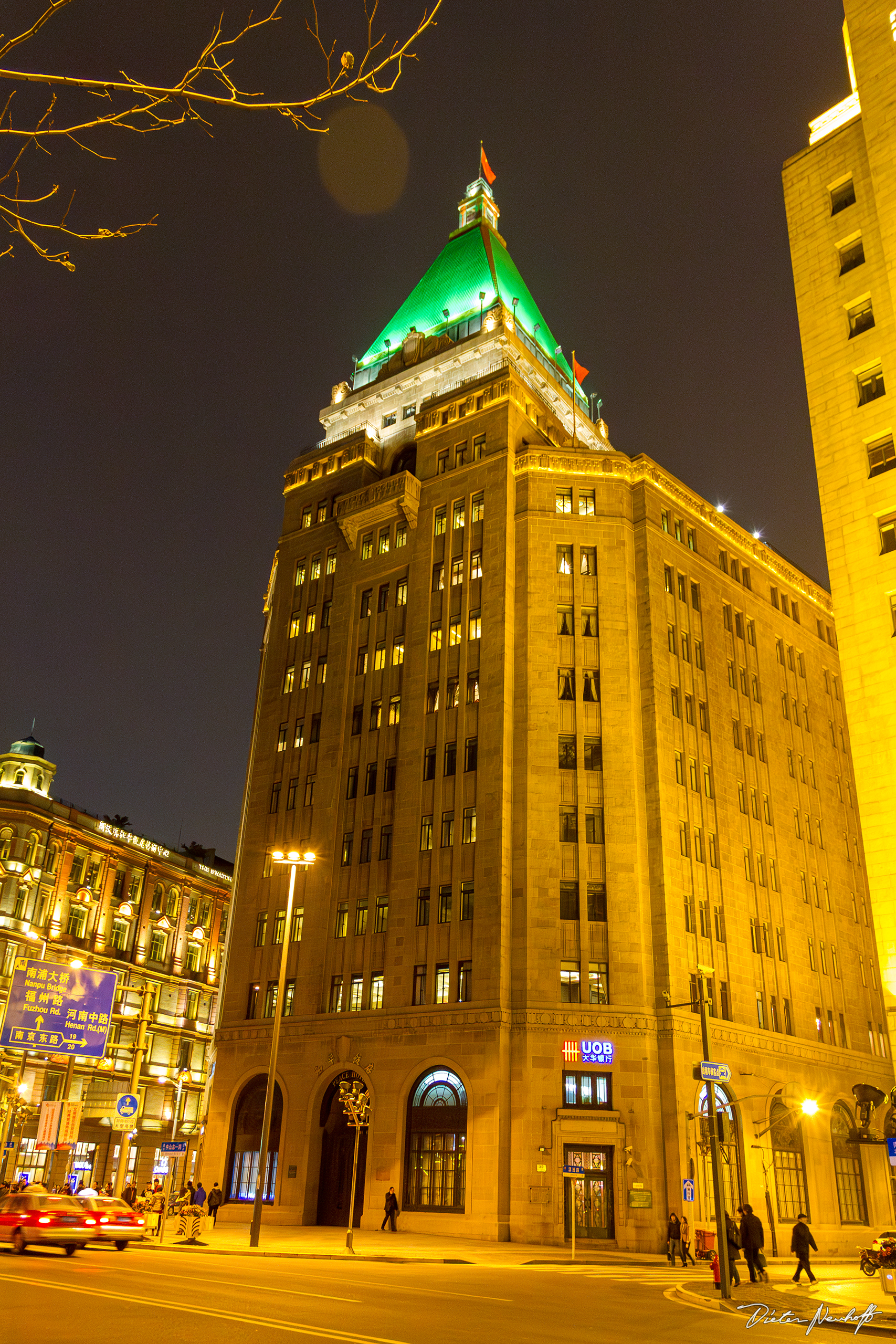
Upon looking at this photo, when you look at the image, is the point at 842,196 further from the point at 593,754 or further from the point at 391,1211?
the point at 391,1211

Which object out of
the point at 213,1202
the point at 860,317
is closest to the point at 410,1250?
the point at 213,1202

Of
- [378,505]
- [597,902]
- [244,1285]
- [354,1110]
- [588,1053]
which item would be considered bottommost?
[244,1285]

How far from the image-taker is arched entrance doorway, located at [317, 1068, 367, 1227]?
1893 inches

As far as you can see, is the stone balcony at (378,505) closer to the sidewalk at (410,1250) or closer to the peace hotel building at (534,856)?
the peace hotel building at (534,856)

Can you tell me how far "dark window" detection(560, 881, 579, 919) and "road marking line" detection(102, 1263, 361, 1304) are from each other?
94.0 ft

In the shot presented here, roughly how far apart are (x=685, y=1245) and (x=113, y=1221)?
65.4 ft

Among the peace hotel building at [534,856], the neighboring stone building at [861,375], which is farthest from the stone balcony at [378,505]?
the neighboring stone building at [861,375]

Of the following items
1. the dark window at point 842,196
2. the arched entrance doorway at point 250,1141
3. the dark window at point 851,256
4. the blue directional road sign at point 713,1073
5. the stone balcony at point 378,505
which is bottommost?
the arched entrance doorway at point 250,1141

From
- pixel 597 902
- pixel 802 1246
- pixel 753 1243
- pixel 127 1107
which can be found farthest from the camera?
pixel 597 902

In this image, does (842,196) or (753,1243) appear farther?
(842,196)

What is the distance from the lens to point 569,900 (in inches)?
1881

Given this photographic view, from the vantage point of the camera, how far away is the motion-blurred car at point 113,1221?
26781mm

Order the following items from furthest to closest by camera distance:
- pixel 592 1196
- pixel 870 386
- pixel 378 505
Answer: pixel 378 505
pixel 592 1196
pixel 870 386

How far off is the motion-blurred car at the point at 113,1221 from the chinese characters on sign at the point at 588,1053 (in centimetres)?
2038
